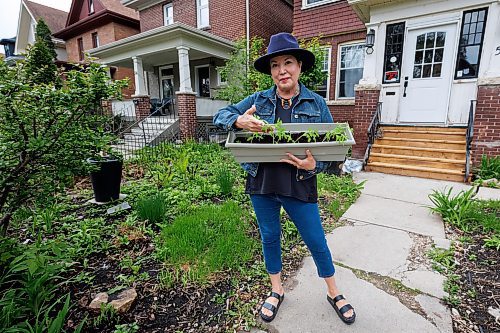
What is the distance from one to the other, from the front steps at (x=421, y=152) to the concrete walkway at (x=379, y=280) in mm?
1697

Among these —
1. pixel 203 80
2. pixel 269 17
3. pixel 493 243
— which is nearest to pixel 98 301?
pixel 493 243

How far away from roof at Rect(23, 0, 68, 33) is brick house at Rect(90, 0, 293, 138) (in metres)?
11.7

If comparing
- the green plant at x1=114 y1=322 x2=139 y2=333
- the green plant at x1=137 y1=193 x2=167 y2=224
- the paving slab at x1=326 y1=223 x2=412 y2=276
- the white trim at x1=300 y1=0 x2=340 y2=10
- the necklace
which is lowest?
the green plant at x1=114 y1=322 x2=139 y2=333

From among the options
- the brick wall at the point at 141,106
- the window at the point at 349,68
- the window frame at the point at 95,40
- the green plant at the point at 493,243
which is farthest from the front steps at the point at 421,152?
the window frame at the point at 95,40

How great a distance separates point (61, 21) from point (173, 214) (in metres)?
25.3

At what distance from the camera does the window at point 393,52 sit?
224 inches

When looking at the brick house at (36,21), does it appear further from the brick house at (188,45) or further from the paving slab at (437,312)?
the paving slab at (437,312)

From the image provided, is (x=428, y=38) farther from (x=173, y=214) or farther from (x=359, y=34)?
(x=173, y=214)

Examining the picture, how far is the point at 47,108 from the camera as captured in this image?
6.54ft

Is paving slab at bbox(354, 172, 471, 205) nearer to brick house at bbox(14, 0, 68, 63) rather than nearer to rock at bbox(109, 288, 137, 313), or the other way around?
rock at bbox(109, 288, 137, 313)

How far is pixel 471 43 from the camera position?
520 cm

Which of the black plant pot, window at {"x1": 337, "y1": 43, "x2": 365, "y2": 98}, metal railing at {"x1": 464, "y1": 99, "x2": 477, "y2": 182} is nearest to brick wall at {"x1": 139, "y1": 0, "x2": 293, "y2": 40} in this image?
window at {"x1": 337, "y1": 43, "x2": 365, "y2": 98}

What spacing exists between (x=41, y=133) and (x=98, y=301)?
1296 millimetres

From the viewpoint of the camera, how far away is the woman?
1.54 m
